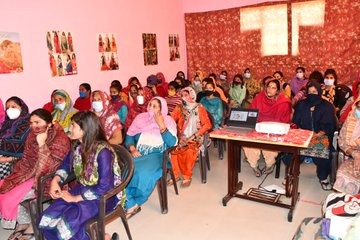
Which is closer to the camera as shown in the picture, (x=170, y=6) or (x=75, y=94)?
(x=75, y=94)

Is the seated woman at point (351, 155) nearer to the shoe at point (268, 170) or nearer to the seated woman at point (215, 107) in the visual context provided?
the shoe at point (268, 170)

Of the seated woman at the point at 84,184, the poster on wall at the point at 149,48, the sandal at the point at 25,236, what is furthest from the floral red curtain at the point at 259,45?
the sandal at the point at 25,236

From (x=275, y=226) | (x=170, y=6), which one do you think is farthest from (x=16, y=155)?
(x=170, y=6)

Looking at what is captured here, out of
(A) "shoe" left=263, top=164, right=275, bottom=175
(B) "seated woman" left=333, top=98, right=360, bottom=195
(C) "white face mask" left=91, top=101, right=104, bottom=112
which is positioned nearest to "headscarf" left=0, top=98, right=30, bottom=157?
(C) "white face mask" left=91, top=101, right=104, bottom=112

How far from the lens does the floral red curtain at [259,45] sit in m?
5.65

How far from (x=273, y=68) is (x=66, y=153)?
193 inches

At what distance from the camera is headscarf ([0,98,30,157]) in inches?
118

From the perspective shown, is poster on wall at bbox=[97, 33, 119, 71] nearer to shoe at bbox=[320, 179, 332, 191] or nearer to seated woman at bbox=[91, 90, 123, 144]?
seated woman at bbox=[91, 90, 123, 144]

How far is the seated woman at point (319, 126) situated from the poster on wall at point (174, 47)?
3.82 metres

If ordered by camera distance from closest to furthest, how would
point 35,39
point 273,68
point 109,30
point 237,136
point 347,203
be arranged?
1. point 347,203
2. point 237,136
3. point 35,39
4. point 109,30
5. point 273,68

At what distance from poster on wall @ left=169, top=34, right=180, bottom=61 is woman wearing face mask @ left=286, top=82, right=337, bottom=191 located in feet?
12.5

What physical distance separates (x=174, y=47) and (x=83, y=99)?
2.83 meters

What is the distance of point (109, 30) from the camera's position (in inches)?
212

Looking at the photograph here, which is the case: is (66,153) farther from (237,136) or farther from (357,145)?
(357,145)
